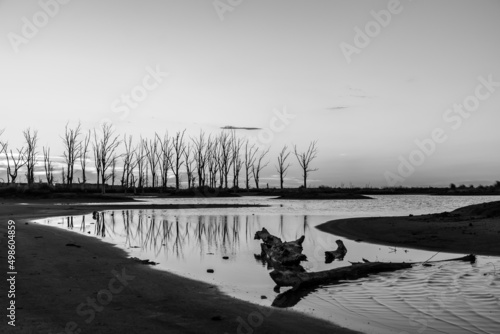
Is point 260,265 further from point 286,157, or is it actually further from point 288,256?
point 286,157

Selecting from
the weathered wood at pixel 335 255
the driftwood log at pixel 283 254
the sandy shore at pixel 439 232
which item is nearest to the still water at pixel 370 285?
the weathered wood at pixel 335 255

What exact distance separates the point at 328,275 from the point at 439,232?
33.1 ft

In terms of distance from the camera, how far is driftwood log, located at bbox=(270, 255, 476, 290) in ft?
30.7

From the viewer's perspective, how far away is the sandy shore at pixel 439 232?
48.6 ft

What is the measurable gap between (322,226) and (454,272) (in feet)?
42.0

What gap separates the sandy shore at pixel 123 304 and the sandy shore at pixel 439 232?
951 cm

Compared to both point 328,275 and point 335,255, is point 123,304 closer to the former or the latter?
point 328,275

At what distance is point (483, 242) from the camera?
14.8 metres

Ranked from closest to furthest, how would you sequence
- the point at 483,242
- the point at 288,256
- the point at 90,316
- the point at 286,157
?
1. the point at 90,316
2. the point at 288,256
3. the point at 483,242
4. the point at 286,157

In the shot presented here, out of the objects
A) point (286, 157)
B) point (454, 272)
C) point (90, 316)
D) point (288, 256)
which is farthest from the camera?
point (286, 157)

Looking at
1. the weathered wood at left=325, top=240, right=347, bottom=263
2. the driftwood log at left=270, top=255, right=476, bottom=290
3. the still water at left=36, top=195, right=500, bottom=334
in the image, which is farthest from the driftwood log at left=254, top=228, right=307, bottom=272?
the driftwood log at left=270, top=255, right=476, bottom=290

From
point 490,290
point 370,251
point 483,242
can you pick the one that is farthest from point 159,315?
point 483,242

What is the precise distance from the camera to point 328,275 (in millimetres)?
9766

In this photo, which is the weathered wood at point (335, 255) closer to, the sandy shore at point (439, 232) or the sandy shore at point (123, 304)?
the sandy shore at point (439, 232)
